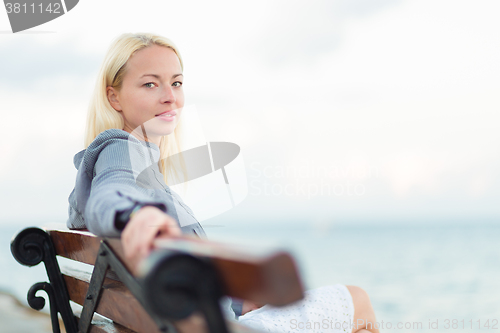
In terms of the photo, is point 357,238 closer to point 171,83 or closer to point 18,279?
point 18,279

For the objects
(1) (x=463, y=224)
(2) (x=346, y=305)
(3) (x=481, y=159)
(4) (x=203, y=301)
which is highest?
(4) (x=203, y=301)

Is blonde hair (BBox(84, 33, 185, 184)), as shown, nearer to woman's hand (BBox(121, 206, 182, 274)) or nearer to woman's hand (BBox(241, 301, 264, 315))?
woman's hand (BBox(241, 301, 264, 315))

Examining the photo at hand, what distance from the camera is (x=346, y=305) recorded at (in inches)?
47.0

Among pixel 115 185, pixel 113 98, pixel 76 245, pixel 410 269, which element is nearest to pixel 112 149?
pixel 115 185

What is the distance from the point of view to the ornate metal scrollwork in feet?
3.93

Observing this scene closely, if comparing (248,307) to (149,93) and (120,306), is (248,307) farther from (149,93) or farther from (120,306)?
(149,93)

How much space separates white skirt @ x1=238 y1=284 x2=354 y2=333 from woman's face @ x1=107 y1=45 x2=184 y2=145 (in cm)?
72

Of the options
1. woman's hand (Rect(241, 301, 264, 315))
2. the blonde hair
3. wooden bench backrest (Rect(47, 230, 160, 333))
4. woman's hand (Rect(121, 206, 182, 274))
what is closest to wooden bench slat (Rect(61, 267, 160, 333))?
wooden bench backrest (Rect(47, 230, 160, 333))

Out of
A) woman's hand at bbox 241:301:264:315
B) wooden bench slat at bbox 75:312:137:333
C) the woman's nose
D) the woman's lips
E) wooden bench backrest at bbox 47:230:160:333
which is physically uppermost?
the woman's nose

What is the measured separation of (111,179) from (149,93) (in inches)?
26.0

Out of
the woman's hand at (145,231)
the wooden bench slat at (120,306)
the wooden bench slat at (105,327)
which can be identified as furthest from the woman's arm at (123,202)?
the wooden bench slat at (105,327)

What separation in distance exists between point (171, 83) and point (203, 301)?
1.11m

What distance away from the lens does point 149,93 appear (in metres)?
1.39

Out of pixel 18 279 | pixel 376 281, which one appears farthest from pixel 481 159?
pixel 18 279
